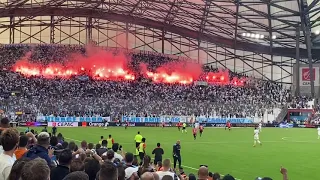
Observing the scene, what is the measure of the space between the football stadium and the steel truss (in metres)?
0.19

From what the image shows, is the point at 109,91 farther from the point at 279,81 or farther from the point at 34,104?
the point at 279,81

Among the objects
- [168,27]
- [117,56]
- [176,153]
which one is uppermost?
[168,27]

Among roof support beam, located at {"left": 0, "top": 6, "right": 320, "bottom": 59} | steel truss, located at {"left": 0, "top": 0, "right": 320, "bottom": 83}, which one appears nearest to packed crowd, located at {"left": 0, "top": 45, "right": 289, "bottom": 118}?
steel truss, located at {"left": 0, "top": 0, "right": 320, "bottom": 83}

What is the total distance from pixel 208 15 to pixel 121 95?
19.2 m

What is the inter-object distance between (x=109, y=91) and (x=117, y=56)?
11.2 meters

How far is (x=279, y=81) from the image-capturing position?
87438 millimetres

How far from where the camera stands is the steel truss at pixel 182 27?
70.1 meters

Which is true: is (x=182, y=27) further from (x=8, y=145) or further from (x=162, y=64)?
(x=8, y=145)

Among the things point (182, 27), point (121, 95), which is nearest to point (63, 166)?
point (121, 95)

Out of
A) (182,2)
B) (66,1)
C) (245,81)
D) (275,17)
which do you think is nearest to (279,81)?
(245,81)

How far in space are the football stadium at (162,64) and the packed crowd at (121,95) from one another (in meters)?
0.17

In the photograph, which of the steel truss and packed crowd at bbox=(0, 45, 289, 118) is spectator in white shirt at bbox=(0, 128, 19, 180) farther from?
the steel truss

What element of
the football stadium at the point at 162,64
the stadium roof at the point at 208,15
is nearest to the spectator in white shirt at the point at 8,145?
the football stadium at the point at 162,64

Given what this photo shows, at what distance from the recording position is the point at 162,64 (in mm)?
83688
